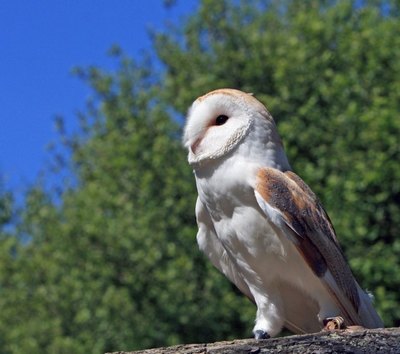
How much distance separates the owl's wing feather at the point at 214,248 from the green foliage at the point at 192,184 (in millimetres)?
5642

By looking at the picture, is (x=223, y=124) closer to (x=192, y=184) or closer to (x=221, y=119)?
(x=221, y=119)

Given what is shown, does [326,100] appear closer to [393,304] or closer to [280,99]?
[280,99]

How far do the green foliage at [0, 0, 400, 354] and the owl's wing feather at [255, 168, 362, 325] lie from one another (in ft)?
19.3

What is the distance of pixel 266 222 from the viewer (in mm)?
4750

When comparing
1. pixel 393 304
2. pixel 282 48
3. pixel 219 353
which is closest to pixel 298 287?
pixel 219 353

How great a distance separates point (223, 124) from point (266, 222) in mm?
513

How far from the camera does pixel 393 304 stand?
35.1 feet

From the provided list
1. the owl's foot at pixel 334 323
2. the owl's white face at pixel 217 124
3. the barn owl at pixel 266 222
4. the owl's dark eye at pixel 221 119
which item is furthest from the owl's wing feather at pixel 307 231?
the owl's dark eye at pixel 221 119

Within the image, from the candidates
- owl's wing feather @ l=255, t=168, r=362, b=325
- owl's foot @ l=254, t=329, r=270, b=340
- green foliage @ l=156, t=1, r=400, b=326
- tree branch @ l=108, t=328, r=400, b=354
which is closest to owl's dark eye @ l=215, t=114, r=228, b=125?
owl's wing feather @ l=255, t=168, r=362, b=325

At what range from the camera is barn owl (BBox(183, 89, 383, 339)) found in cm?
473

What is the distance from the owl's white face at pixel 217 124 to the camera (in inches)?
191

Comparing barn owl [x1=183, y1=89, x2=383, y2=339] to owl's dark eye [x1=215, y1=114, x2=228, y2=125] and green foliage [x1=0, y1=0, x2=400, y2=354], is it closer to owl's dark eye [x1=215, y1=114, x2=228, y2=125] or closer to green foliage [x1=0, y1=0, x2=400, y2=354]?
owl's dark eye [x1=215, y1=114, x2=228, y2=125]

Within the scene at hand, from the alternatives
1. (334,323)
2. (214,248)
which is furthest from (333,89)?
(334,323)

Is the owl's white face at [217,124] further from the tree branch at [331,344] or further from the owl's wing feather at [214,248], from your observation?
the tree branch at [331,344]
